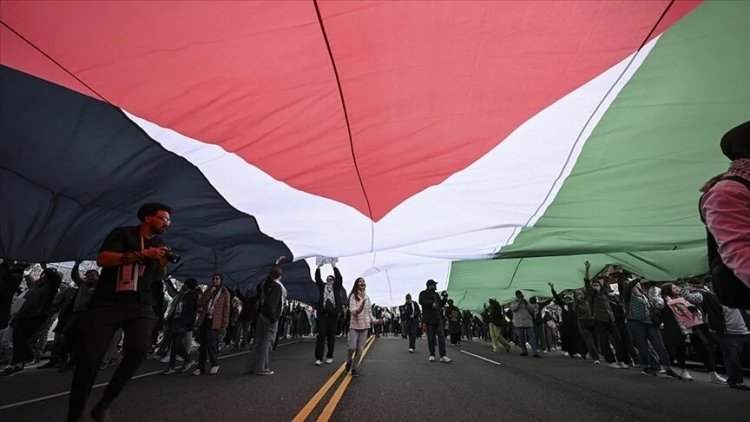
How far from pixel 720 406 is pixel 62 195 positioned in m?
9.07

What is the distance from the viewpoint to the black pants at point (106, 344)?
2.88m

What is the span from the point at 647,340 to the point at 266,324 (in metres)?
8.03

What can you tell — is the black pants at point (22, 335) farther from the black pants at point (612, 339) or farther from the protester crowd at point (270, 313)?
the black pants at point (612, 339)

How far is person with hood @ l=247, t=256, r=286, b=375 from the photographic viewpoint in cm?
724

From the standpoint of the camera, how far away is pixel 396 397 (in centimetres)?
515

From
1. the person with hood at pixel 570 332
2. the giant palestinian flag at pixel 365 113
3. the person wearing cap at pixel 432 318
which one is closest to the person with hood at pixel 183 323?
the giant palestinian flag at pixel 365 113

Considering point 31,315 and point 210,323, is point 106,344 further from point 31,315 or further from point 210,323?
point 31,315

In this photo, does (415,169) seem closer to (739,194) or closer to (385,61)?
(385,61)

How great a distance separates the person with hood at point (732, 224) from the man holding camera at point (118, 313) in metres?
3.63

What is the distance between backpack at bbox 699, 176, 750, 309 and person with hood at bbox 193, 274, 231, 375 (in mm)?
7473

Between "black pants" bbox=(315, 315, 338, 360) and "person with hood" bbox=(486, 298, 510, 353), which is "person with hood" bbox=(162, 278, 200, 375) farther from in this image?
"person with hood" bbox=(486, 298, 510, 353)

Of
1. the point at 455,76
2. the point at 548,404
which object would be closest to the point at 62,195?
the point at 455,76

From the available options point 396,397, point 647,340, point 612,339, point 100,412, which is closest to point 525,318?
point 612,339

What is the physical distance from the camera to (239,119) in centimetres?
445
